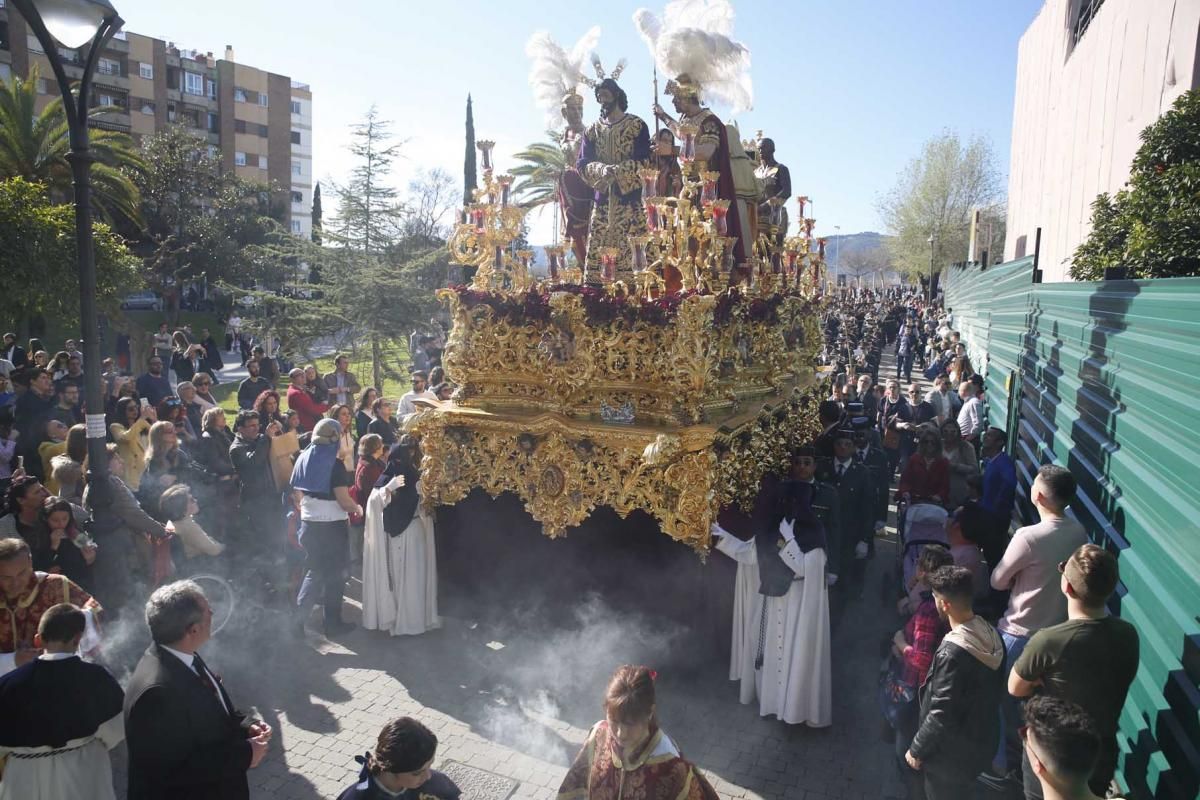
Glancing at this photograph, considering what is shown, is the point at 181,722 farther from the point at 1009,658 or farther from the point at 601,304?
the point at 1009,658

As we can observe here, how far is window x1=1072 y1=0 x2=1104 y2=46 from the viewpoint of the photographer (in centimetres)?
1842

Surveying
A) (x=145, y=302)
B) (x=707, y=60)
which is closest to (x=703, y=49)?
(x=707, y=60)

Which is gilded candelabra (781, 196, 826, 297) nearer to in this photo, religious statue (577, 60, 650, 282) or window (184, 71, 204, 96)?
religious statue (577, 60, 650, 282)

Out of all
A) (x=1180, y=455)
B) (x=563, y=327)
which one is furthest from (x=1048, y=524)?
(x=563, y=327)

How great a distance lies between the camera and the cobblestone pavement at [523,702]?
5.11 m

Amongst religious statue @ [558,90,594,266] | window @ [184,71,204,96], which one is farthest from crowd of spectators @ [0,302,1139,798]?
window @ [184,71,204,96]

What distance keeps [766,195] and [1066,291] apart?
3419mm

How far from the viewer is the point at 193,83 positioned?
49125 millimetres

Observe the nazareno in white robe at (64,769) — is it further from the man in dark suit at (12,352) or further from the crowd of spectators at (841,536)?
the man in dark suit at (12,352)

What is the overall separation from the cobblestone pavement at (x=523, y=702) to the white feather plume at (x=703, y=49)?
202 inches

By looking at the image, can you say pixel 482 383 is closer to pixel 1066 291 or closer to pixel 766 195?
pixel 766 195

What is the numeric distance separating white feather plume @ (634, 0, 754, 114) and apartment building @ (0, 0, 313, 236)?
40.3 metres

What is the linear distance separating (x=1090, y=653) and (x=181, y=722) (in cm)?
390

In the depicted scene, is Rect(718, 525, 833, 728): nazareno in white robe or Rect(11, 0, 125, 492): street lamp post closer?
Rect(11, 0, 125, 492): street lamp post
